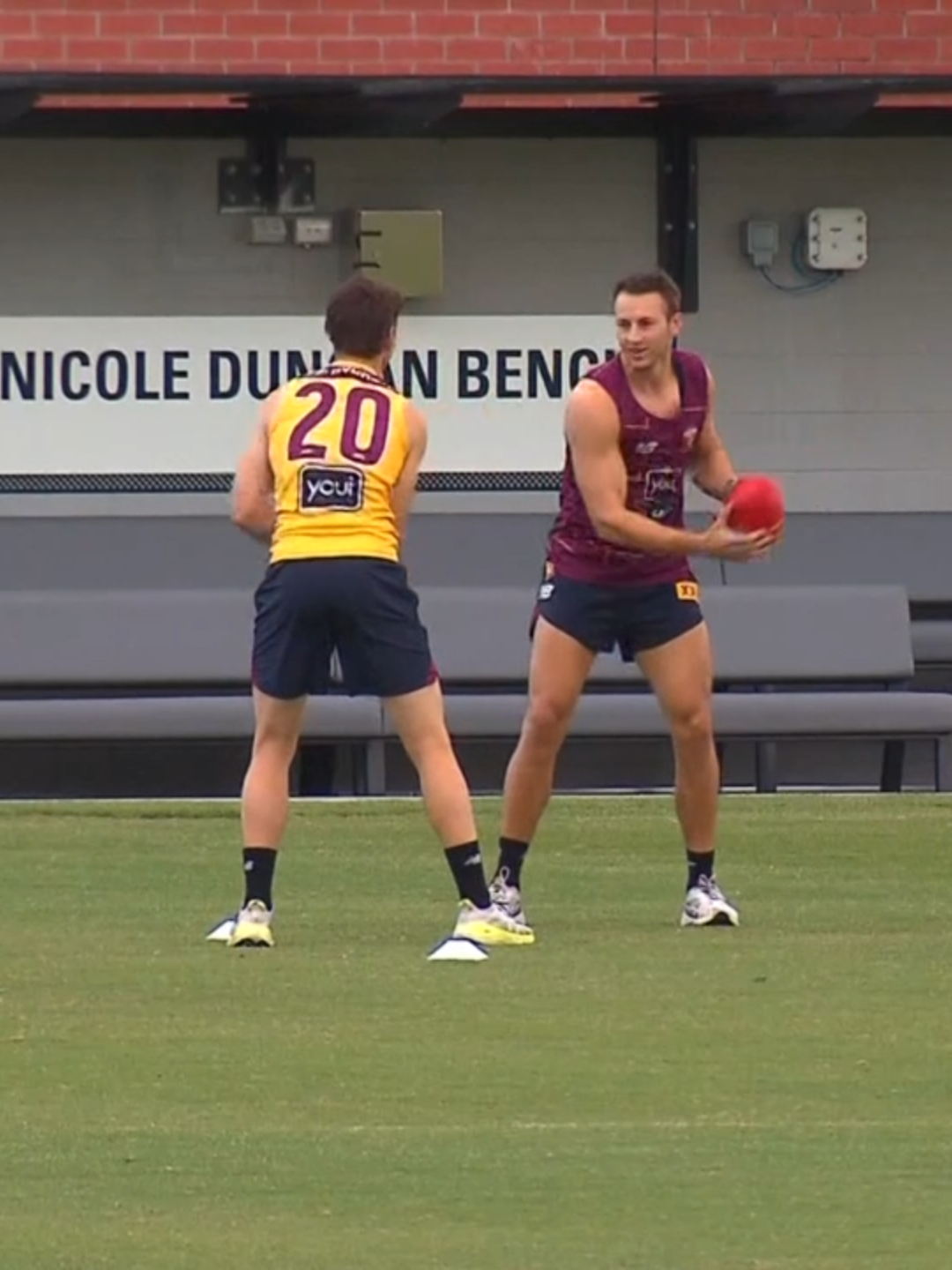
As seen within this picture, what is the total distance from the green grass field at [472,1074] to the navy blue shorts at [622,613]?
33.7 inches

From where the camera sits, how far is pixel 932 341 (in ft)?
53.8

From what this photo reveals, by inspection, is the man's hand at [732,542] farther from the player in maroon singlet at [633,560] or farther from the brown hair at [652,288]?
the brown hair at [652,288]

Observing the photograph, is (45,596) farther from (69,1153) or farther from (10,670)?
(69,1153)

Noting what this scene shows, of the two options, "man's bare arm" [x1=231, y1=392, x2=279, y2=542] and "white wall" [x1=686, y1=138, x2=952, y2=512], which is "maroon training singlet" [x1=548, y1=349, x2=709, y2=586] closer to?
"man's bare arm" [x1=231, y1=392, x2=279, y2=542]

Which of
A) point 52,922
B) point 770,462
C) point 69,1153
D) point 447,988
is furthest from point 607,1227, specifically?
point 770,462

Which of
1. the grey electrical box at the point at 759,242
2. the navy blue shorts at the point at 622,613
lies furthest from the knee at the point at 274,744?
the grey electrical box at the point at 759,242

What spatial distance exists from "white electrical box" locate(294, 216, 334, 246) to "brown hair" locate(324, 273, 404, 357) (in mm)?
7108

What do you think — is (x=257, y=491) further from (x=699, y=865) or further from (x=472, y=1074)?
(x=472, y=1074)

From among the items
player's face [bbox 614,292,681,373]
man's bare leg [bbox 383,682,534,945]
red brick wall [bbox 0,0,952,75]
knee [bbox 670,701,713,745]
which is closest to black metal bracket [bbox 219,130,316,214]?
red brick wall [bbox 0,0,952,75]

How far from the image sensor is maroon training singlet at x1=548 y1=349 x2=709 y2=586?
30.4 ft

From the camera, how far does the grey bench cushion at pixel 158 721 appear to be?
14281 millimetres

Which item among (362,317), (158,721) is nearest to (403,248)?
(158,721)

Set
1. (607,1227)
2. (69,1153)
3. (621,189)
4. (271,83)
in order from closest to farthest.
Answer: (607,1227), (69,1153), (271,83), (621,189)

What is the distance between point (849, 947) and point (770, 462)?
7230mm
